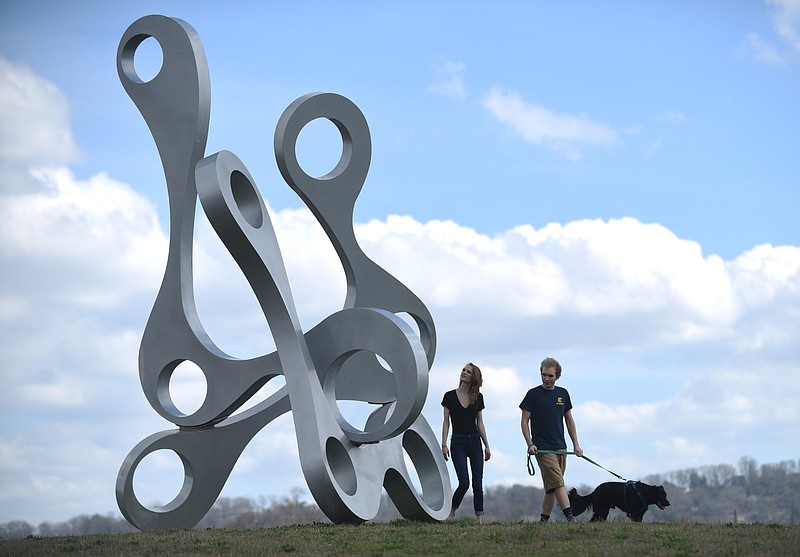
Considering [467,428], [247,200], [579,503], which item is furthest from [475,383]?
[247,200]

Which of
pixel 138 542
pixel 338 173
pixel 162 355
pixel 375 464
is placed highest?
pixel 338 173

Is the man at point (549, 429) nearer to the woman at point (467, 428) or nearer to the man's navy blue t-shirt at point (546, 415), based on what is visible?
the man's navy blue t-shirt at point (546, 415)

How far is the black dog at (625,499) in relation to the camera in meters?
14.1

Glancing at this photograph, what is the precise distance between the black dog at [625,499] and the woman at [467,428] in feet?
4.33

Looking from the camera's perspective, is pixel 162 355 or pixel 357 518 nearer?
pixel 357 518

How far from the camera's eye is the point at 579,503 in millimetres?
14500

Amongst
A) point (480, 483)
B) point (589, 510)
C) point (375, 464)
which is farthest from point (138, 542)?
point (589, 510)

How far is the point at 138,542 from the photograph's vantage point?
12.8 m

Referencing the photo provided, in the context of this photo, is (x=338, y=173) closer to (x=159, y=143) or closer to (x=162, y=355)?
(x=159, y=143)

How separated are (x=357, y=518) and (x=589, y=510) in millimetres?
3078

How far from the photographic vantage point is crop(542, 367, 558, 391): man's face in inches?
560

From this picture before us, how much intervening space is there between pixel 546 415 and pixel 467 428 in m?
1.19

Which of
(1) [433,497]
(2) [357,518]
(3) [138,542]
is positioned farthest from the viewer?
(1) [433,497]

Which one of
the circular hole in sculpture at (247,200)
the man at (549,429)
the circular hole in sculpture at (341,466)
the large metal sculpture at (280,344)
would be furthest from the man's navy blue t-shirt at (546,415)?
the circular hole in sculpture at (247,200)
